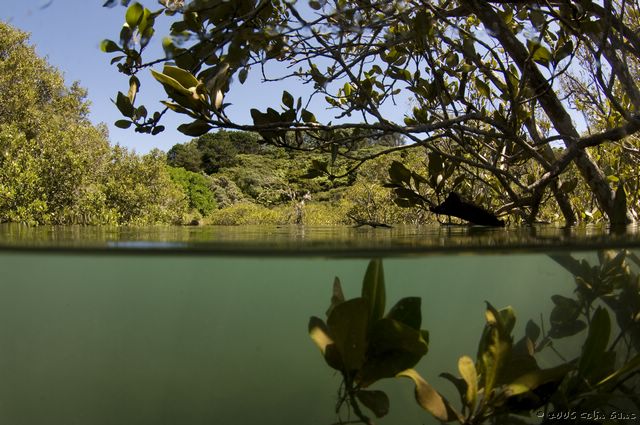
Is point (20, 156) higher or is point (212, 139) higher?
point (212, 139)

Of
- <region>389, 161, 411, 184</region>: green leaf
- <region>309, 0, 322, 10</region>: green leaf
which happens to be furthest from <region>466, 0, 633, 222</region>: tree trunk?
<region>309, 0, 322, 10</region>: green leaf

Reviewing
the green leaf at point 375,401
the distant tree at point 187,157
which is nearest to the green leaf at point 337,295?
the green leaf at point 375,401

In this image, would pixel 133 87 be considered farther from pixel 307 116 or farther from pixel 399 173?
pixel 399 173

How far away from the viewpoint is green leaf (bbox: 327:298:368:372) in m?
1.33

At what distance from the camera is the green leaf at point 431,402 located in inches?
53.4

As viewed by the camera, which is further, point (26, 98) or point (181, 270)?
point (26, 98)

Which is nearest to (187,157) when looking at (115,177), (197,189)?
(197,189)

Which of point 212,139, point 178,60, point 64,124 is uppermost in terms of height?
point 212,139

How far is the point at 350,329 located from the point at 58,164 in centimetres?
1321

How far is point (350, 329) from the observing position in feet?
4.44

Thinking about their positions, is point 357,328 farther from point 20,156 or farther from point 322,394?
point 20,156

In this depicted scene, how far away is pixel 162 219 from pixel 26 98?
6.04m

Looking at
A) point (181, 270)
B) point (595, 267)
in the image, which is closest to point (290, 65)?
point (181, 270)

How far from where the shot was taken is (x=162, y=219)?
1591 cm
